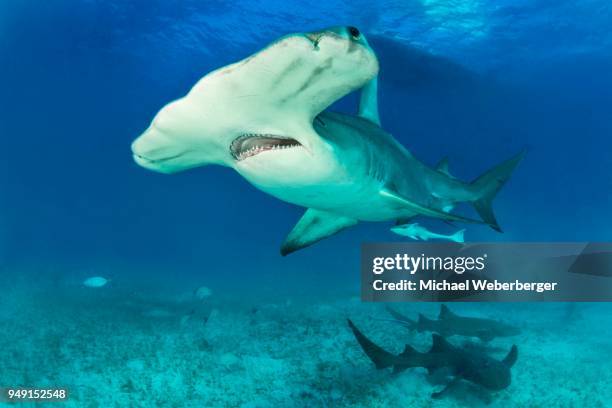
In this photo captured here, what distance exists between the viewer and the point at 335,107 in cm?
2820

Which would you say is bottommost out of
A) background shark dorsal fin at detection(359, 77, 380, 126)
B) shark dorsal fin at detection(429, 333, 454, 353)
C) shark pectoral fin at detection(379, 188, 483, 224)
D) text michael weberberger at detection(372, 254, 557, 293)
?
shark dorsal fin at detection(429, 333, 454, 353)

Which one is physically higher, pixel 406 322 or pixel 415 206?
pixel 415 206

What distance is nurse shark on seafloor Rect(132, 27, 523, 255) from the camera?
2.18 m

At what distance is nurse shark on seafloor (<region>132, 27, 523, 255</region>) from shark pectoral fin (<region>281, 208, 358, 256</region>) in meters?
0.37

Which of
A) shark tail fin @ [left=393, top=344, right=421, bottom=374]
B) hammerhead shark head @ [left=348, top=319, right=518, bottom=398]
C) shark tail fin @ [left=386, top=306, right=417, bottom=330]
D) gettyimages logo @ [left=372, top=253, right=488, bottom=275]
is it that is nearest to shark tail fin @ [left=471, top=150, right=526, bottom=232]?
gettyimages logo @ [left=372, top=253, right=488, bottom=275]

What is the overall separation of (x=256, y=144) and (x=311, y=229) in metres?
2.45

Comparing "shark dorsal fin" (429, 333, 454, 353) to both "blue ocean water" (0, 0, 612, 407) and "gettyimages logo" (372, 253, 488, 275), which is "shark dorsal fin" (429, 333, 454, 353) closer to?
"blue ocean water" (0, 0, 612, 407)

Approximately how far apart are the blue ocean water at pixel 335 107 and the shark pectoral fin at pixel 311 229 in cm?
256

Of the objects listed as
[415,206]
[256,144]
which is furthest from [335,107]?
[256,144]

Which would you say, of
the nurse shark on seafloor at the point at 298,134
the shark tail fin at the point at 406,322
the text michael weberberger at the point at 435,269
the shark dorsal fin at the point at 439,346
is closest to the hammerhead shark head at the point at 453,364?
the shark dorsal fin at the point at 439,346

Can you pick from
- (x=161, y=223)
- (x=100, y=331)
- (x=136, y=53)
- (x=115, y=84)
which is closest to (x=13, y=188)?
(x=161, y=223)

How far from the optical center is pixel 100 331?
10.6m
